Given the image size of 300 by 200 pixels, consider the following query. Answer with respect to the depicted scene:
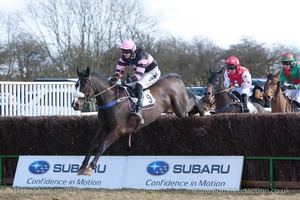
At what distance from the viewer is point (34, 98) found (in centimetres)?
1650

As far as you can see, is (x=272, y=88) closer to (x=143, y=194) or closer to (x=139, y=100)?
(x=139, y=100)

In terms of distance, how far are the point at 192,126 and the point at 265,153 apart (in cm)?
134

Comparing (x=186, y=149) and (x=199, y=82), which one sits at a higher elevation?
(x=186, y=149)

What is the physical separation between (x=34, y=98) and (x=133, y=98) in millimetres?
6235

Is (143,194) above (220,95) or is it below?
below

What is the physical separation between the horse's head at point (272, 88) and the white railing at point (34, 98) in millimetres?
6065

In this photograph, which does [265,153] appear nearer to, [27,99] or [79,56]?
[27,99]

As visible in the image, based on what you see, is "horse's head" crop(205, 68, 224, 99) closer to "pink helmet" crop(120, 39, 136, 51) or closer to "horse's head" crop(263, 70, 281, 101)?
"horse's head" crop(263, 70, 281, 101)

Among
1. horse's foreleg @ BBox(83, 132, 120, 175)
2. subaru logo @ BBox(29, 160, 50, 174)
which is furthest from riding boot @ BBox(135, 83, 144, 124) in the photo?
subaru logo @ BBox(29, 160, 50, 174)

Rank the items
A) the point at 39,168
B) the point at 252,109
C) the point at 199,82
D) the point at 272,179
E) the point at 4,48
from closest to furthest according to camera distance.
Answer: the point at 272,179 → the point at 39,168 → the point at 252,109 → the point at 4,48 → the point at 199,82

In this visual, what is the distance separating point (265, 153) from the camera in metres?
10.6

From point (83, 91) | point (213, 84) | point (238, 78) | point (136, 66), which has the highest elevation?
point (136, 66)

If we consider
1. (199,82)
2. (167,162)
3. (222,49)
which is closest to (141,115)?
(167,162)

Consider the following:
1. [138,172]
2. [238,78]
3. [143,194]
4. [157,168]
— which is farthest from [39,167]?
[238,78]
